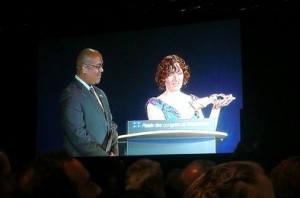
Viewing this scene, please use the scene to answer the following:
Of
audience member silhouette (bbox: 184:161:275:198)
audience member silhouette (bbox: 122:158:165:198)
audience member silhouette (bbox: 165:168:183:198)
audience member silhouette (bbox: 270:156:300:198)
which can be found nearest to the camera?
audience member silhouette (bbox: 184:161:275:198)

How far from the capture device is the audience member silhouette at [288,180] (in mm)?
1984

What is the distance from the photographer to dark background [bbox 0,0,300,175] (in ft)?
17.7

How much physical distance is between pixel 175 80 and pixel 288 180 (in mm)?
3395

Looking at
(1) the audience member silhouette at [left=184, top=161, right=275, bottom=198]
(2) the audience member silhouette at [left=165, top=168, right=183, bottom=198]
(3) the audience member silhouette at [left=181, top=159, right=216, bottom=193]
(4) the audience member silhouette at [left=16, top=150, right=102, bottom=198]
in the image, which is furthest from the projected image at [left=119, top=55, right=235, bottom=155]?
(1) the audience member silhouette at [left=184, top=161, right=275, bottom=198]

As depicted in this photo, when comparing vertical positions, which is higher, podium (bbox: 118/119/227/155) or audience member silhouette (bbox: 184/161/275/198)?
audience member silhouette (bbox: 184/161/275/198)

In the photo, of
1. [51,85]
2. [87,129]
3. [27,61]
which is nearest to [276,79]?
[87,129]

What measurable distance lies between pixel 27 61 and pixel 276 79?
2942 mm

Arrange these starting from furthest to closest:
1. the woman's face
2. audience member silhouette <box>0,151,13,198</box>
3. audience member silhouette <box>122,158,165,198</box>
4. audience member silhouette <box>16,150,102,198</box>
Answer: the woman's face, audience member silhouette <box>122,158,165,198</box>, audience member silhouette <box>0,151,13,198</box>, audience member silhouette <box>16,150,102,198</box>

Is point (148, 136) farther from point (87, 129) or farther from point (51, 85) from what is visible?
point (51, 85)

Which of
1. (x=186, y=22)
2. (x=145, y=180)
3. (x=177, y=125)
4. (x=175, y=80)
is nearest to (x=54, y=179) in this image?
(x=145, y=180)

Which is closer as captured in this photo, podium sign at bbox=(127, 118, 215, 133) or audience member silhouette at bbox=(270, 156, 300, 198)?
audience member silhouette at bbox=(270, 156, 300, 198)

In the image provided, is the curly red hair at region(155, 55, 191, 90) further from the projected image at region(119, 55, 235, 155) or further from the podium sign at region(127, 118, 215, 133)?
the podium sign at region(127, 118, 215, 133)

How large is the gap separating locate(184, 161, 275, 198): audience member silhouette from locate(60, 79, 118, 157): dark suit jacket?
13.7ft

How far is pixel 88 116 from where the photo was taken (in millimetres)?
5465
